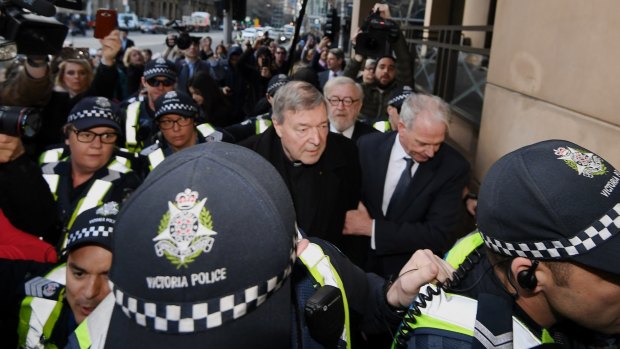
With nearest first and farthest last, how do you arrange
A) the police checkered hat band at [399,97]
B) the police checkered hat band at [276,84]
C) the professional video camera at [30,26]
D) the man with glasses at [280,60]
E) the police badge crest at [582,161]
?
the police badge crest at [582,161] → the professional video camera at [30,26] → the police checkered hat band at [399,97] → the police checkered hat band at [276,84] → the man with glasses at [280,60]

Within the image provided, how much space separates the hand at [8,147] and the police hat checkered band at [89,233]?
33.5 inches

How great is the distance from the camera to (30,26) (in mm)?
2809

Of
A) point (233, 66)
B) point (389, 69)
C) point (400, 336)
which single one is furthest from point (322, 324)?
point (233, 66)

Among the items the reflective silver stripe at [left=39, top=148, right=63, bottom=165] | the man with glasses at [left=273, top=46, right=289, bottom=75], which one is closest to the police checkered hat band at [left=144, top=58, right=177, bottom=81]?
the reflective silver stripe at [left=39, top=148, right=63, bottom=165]

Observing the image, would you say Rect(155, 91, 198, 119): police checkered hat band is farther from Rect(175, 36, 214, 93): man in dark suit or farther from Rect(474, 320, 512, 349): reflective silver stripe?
Rect(175, 36, 214, 93): man in dark suit

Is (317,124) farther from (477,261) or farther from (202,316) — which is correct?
(202,316)

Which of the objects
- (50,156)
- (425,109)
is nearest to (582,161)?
(425,109)

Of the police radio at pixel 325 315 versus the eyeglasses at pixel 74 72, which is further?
the eyeglasses at pixel 74 72

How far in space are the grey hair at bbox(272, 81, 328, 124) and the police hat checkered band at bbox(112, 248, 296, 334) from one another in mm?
1895

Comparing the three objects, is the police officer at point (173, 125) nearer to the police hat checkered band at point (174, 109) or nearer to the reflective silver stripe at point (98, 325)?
the police hat checkered band at point (174, 109)

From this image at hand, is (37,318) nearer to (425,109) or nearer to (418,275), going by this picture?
(418,275)

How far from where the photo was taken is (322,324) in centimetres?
109

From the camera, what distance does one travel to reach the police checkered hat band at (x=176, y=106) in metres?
3.77

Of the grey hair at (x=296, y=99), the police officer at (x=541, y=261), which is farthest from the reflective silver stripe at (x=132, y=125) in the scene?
the police officer at (x=541, y=261)
